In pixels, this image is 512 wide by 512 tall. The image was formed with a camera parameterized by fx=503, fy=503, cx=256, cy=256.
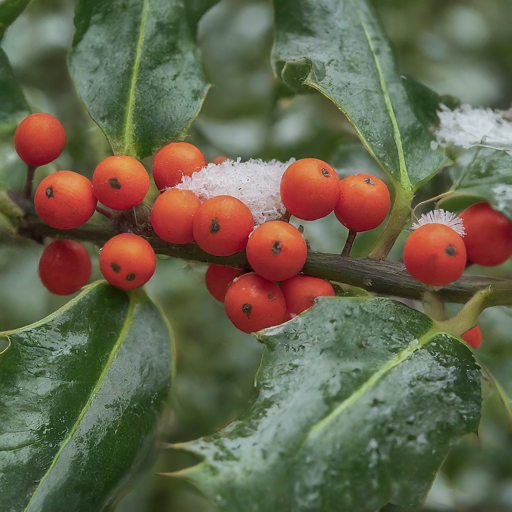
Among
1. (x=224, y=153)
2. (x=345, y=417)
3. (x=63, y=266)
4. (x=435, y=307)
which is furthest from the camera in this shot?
(x=224, y=153)

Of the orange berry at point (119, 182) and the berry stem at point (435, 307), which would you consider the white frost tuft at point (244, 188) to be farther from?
the berry stem at point (435, 307)

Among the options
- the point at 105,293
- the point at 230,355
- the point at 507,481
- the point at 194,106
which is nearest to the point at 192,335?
the point at 230,355

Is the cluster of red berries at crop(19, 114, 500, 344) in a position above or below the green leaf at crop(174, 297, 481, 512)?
above

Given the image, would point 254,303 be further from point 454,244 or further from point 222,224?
point 454,244

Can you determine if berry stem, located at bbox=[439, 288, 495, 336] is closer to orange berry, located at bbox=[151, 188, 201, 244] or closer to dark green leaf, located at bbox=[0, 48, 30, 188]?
orange berry, located at bbox=[151, 188, 201, 244]

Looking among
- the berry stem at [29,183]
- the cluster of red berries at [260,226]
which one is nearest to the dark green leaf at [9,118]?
the berry stem at [29,183]

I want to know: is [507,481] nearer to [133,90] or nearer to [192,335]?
[192,335]

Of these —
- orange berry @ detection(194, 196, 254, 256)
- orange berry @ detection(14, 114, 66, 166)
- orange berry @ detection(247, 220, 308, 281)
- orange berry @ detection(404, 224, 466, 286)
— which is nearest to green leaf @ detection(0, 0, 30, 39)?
orange berry @ detection(14, 114, 66, 166)

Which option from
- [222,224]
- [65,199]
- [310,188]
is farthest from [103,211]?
[310,188]
